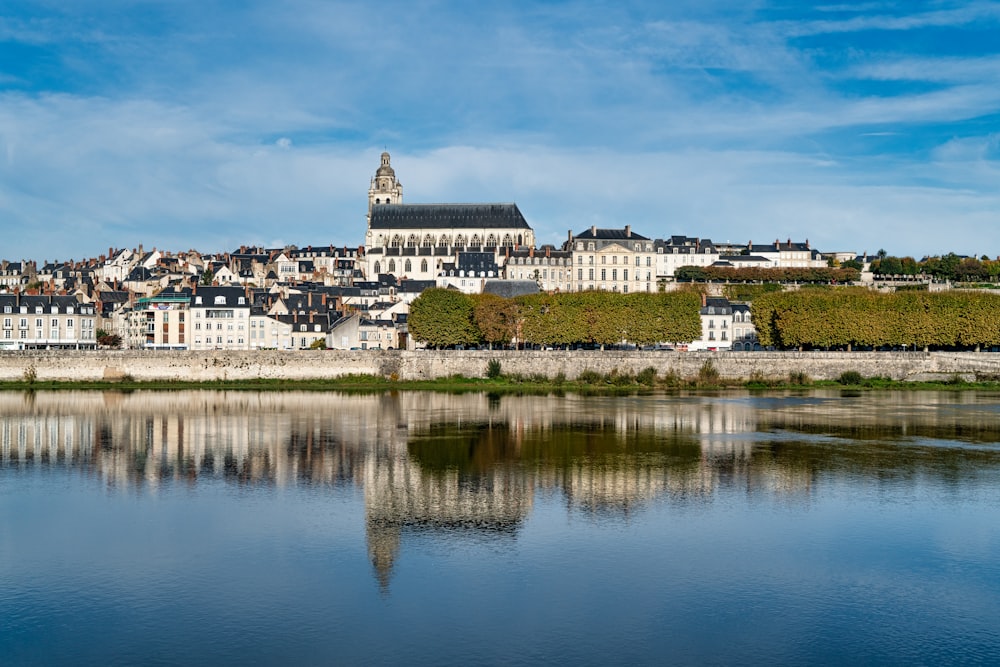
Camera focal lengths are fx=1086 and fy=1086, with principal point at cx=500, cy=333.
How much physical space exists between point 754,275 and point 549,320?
2392cm

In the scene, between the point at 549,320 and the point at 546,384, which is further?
the point at 549,320

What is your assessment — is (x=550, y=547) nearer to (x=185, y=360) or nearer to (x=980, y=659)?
(x=980, y=659)

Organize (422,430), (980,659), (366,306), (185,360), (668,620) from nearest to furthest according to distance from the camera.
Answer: (980,659), (668,620), (422,430), (185,360), (366,306)

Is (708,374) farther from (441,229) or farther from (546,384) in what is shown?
(441,229)

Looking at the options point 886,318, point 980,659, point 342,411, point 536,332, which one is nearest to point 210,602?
point 980,659

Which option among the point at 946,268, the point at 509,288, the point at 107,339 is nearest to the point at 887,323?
the point at 509,288

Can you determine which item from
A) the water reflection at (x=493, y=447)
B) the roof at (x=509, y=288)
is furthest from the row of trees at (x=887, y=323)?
the roof at (x=509, y=288)

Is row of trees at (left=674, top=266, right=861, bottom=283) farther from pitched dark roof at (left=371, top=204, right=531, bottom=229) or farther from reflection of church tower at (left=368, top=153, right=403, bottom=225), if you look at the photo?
reflection of church tower at (left=368, top=153, right=403, bottom=225)

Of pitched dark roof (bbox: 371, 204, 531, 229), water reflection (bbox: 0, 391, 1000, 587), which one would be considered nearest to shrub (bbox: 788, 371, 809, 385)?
water reflection (bbox: 0, 391, 1000, 587)

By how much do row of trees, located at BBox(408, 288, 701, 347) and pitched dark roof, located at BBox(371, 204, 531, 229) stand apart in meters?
31.0

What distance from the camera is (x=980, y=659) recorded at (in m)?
11.2

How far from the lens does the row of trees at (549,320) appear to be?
45.3 m

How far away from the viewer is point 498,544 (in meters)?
15.4

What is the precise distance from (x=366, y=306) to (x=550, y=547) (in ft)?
139
